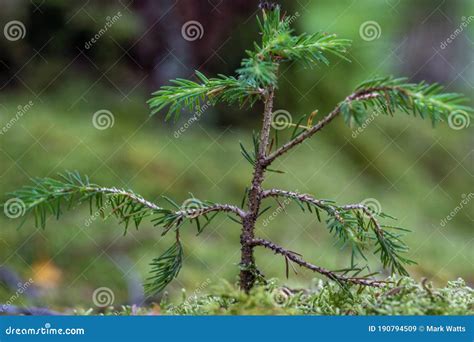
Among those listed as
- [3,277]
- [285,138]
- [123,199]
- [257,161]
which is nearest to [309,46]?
[257,161]

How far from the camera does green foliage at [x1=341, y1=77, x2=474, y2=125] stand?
74cm

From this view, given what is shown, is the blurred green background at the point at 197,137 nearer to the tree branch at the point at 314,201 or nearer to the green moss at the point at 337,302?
the green moss at the point at 337,302

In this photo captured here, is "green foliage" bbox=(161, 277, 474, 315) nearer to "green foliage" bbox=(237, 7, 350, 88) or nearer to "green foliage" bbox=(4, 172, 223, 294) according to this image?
"green foliage" bbox=(4, 172, 223, 294)

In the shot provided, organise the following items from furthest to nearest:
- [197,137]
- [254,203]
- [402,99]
Answer: [197,137] < [254,203] < [402,99]

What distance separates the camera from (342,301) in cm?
90

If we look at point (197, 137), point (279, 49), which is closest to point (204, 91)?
point (279, 49)

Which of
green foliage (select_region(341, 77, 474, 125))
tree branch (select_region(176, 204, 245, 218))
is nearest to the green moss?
tree branch (select_region(176, 204, 245, 218))

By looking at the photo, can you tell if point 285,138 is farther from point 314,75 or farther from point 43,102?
point 43,102

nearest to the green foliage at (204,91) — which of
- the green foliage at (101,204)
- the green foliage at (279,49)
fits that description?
the green foliage at (279,49)

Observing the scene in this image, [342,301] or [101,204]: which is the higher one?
[342,301]

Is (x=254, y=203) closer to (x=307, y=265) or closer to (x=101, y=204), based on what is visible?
(x=307, y=265)

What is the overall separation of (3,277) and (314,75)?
5.11 feet

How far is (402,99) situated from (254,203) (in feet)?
0.85

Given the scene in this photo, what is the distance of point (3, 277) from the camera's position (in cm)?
166
